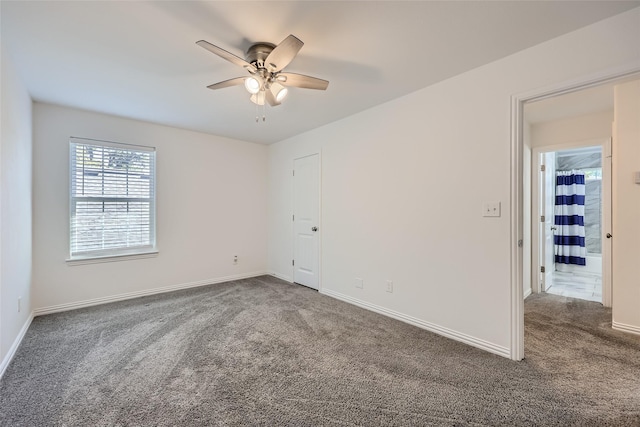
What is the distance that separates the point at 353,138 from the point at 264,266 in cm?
287

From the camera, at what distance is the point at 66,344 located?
239 cm

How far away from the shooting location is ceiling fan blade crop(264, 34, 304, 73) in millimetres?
1646

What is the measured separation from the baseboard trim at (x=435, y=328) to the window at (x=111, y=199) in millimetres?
2862

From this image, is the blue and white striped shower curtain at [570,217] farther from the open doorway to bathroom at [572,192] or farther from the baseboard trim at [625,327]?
the baseboard trim at [625,327]

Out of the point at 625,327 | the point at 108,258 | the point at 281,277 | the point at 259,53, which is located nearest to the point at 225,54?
the point at 259,53

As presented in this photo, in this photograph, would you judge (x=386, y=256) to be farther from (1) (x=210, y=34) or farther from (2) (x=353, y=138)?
(1) (x=210, y=34)

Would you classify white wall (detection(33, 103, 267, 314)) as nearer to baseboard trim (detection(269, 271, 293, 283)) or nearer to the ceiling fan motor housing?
baseboard trim (detection(269, 271, 293, 283))

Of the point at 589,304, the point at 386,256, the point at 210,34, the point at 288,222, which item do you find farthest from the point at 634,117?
the point at 288,222

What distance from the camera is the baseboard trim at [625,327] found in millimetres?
2584

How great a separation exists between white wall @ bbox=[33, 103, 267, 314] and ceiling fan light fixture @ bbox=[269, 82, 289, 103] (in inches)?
94.2

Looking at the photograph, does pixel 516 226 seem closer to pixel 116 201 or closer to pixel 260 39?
pixel 260 39

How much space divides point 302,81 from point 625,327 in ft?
12.4

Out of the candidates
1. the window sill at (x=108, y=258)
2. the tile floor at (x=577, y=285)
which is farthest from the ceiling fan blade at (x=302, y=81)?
the tile floor at (x=577, y=285)

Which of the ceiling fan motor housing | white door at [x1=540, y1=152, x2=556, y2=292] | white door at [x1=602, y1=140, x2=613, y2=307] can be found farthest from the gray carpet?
the ceiling fan motor housing
